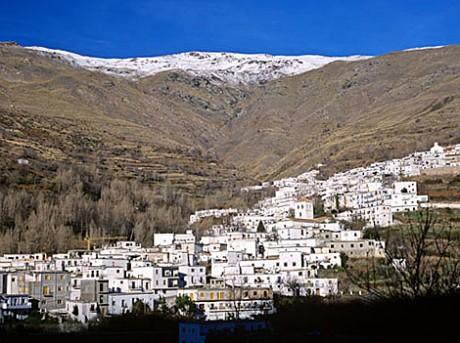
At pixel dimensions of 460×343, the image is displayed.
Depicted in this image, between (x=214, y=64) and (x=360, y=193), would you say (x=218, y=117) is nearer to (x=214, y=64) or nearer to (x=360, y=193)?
(x=214, y=64)

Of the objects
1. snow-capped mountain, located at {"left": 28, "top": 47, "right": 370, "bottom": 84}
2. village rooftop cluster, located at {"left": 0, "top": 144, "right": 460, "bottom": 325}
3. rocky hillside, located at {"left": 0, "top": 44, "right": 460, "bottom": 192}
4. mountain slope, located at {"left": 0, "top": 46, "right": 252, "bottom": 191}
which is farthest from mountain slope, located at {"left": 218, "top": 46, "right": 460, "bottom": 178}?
village rooftop cluster, located at {"left": 0, "top": 144, "right": 460, "bottom": 325}

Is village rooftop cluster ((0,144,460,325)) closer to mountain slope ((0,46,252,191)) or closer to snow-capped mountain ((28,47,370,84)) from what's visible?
mountain slope ((0,46,252,191))

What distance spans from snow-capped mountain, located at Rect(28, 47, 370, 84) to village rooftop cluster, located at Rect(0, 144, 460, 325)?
424 feet

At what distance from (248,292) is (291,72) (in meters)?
155

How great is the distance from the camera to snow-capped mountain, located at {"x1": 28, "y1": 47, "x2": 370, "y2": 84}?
17225 centimetres

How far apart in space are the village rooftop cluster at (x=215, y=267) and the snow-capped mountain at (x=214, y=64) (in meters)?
129

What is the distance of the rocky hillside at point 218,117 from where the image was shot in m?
68.8

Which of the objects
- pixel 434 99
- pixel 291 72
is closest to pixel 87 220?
pixel 434 99

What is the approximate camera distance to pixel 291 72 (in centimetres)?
17462

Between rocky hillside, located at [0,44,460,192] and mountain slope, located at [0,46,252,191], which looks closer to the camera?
mountain slope, located at [0,46,252,191]

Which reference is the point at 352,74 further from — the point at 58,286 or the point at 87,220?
the point at 58,286

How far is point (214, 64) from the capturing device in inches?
7269

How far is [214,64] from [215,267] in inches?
6243

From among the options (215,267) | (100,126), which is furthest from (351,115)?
(215,267)
